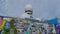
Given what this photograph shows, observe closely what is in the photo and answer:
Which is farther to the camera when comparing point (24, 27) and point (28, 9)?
point (28, 9)

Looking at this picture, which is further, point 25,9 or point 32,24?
point 25,9

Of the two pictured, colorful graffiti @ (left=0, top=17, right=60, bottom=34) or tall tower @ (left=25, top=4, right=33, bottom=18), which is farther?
tall tower @ (left=25, top=4, right=33, bottom=18)

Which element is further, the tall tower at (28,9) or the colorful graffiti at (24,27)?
the tall tower at (28,9)

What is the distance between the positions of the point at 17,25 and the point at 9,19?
0.13ft

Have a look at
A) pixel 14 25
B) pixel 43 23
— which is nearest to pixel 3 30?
pixel 14 25

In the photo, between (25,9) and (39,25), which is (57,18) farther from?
(25,9)

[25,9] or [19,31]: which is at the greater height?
[25,9]

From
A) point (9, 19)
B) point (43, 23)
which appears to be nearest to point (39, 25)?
point (43, 23)

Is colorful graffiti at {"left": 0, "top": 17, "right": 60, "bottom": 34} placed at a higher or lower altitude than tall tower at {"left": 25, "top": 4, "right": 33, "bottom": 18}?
lower

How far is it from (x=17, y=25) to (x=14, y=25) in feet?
0.07

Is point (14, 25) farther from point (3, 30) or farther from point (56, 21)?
point (56, 21)

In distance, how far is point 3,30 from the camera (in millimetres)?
491

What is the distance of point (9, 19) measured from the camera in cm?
50

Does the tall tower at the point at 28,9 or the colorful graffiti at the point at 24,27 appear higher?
the tall tower at the point at 28,9
